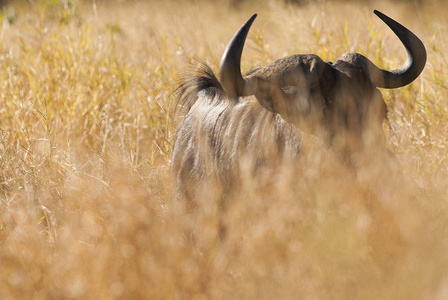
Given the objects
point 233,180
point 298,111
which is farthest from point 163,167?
point 298,111

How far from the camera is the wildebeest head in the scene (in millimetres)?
2865

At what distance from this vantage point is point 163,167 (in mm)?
4660

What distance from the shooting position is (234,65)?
2838 mm

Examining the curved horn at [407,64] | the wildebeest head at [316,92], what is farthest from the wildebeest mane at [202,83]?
the curved horn at [407,64]

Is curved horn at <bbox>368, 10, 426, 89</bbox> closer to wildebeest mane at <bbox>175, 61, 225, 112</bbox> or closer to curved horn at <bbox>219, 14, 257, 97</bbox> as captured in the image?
curved horn at <bbox>219, 14, 257, 97</bbox>

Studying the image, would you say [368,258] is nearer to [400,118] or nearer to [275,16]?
[400,118]

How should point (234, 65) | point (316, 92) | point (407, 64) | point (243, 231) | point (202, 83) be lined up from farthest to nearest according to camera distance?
1. point (202, 83)
2. point (407, 64)
3. point (316, 92)
4. point (234, 65)
5. point (243, 231)

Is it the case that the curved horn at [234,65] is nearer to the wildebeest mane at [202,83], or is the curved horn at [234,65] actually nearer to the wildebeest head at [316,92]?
the wildebeest head at [316,92]

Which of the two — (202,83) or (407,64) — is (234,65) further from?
(202,83)

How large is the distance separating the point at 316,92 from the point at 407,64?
2.15ft

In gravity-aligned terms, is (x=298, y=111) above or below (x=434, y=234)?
above

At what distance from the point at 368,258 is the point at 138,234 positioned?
102cm

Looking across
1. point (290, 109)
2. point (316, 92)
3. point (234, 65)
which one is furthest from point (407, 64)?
point (234, 65)

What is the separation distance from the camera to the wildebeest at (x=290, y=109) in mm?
2881
